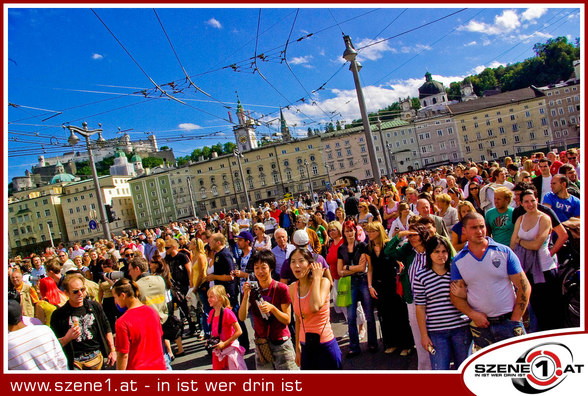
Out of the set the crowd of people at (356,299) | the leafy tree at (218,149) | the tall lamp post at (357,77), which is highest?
the leafy tree at (218,149)

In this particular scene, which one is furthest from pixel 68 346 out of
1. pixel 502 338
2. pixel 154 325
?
pixel 502 338

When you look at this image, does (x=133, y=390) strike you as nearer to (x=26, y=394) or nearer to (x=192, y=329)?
(x=26, y=394)

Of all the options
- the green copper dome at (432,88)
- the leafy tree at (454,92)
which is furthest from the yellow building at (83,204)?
the leafy tree at (454,92)

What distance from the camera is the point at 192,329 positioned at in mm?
8055

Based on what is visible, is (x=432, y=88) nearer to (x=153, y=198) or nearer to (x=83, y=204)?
(x=153, y=198)

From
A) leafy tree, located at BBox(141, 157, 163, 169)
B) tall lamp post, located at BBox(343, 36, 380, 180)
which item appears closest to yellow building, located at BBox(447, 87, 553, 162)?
tall lamp post, located at BBox(343, 36, 380, 180)

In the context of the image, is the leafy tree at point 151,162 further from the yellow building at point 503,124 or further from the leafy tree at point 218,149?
the yellow building at point 503,124

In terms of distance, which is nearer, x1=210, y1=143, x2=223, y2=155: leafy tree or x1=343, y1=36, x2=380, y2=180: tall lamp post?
x1=343, y1=36, x2=380, y2=180: tall lamp post

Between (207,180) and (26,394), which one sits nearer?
(26,394)

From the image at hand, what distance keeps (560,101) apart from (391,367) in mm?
86853

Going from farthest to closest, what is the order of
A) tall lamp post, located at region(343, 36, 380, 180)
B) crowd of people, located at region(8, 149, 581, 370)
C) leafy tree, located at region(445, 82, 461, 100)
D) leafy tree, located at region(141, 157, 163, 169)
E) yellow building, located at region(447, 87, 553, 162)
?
1. leafy tree, located at region(141, 157, 163, 169)
2. leafy tree, located at region(445, 82, 461, 100)
3. yellow building, located at region(447, 87, 553, 162)
4. tall lamp post, located at region(343, 36, 380, 180)
5. crowd of people, located at region(8, 149, 581, 370)

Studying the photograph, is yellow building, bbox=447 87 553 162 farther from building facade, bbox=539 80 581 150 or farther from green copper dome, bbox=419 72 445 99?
green copper dome, bbox=419 72 445 99

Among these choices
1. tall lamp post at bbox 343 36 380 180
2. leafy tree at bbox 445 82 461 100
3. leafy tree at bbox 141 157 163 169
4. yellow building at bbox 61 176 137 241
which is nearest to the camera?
tall lamp post at bbox 343 36 380 180

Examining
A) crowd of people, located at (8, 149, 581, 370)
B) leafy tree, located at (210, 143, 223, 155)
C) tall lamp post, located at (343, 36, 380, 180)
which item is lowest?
crowd of people, located at (8, 149, 581, 370)
